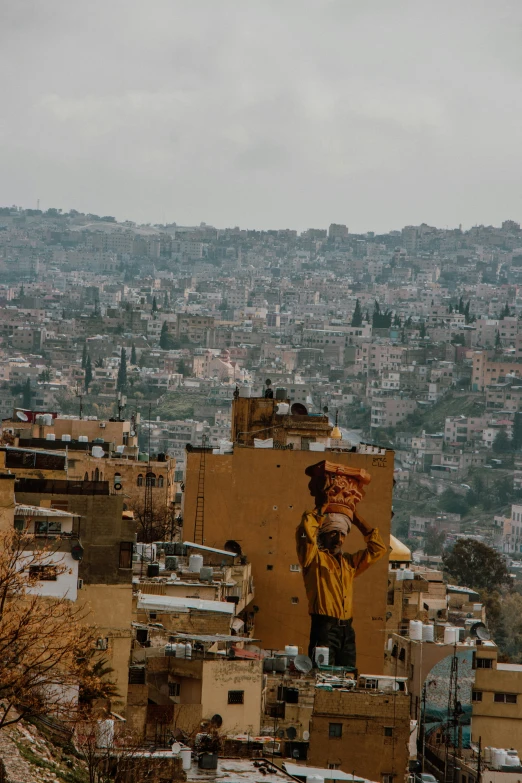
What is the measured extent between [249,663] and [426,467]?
452 ft

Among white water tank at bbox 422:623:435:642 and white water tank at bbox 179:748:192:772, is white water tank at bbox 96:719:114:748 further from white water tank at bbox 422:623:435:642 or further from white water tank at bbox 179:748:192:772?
white water tank at bbox 422:623:435:642

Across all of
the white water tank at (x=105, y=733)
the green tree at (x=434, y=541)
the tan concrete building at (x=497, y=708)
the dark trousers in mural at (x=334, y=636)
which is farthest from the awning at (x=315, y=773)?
the green tree at (x=434, y=541)

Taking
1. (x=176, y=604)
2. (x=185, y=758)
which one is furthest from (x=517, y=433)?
(x=185, y=758)

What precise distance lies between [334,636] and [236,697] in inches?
371

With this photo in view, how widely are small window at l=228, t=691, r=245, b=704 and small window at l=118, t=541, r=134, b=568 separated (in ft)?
5.73

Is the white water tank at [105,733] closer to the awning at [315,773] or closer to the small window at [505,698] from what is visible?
the awning at [315,773]

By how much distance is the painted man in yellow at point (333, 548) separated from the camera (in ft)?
93.5

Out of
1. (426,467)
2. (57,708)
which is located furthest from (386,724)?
(426,467)

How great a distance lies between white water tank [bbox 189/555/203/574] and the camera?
2552cm

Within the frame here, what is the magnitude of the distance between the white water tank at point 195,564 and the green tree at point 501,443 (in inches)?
5299

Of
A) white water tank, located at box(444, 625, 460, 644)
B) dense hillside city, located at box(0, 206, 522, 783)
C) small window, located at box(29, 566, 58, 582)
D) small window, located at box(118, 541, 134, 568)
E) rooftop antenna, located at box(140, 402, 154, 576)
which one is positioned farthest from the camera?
rooftop antenna, located at box(140, 402, 154, 576)

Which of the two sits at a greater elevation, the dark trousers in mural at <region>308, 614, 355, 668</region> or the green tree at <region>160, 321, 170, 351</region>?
the dark trousers in mural at <region>308, 614, 355, 668</region>

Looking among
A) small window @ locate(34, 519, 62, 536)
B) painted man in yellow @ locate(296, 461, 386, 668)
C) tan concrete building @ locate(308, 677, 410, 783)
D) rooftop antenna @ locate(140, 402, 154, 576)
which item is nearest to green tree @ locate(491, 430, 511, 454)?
rooftop antenna @ locate(140, 402, 154, 576)

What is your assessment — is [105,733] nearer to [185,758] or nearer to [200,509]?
[185,758]
